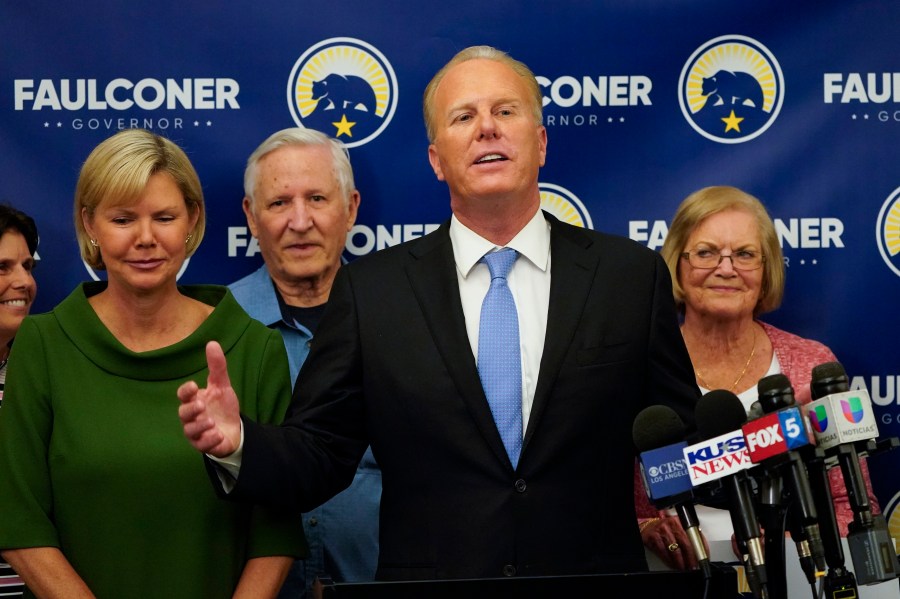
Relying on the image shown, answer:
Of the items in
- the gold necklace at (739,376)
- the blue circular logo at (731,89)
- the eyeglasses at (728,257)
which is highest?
A: the blue circular logo at (731,89)

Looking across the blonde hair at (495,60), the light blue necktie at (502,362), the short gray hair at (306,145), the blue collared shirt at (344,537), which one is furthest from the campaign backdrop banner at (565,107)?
the light blue necktie at (502,362)

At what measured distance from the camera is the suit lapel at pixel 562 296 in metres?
2.43

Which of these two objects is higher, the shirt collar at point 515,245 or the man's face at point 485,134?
the man's face at point 485,134

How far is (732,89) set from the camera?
383 cm

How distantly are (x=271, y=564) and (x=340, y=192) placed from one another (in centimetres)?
135

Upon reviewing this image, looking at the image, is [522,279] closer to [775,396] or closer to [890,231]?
[775,396]

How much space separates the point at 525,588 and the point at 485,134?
101 centimetres

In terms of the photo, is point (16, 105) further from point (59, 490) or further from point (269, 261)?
point (59, 490)

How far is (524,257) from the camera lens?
2619 mm

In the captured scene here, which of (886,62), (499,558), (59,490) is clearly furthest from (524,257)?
(886,62)

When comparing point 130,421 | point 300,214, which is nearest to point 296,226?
point 300,214

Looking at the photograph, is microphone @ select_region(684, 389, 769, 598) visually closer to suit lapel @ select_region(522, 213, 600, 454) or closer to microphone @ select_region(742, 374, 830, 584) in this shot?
microphone @ select_region(742, 374, 830, 584)

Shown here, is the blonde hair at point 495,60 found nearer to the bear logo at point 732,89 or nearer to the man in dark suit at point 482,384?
the man in dark suit at point 482,384

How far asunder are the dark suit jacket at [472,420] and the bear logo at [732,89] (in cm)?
137
